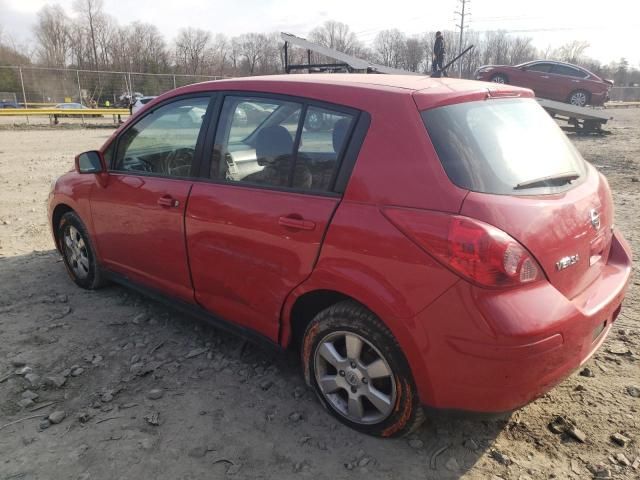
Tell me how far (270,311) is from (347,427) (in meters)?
0.75

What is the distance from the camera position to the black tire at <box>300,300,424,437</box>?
2416mm

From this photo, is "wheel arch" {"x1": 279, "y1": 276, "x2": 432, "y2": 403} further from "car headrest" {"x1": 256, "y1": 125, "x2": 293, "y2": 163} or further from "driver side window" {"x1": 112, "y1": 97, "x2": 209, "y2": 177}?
"driver side window" {"x1": 112, "y1": 97, "x2": 209, "y2": 177}

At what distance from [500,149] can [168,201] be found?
205 cm

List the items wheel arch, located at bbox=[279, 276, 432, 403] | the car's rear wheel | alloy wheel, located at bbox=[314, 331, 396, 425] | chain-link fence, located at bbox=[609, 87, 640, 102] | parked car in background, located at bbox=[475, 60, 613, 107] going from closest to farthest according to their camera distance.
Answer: wheel arch, located at bbox=[279, 276, 432, 403] → alloy wheel, located at bbox=[314, 331, 396, 425] → parked car in background, located at bbox=[475, 60, 613, 107] → the car's rear wheel → chain-link fence, located at bbox=[609, 87, 640, 102]

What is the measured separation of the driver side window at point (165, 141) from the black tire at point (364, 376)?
1385 mm

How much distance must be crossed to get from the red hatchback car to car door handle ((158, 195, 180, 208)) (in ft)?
0.07

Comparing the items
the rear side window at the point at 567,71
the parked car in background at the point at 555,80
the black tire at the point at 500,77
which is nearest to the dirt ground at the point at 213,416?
the black tire at the point at 500,77

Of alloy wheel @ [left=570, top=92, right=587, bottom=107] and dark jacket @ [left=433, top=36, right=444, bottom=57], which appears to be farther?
alloy wheel @ [left=570, top=92, right=587, bottom=107]

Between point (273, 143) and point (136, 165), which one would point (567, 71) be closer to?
point (136, 165)

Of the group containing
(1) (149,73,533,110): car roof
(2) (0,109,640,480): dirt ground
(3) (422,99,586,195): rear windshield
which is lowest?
(2) (0,109,640,480): dirt ground

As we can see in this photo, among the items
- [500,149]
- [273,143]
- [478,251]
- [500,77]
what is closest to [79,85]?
[500,77]

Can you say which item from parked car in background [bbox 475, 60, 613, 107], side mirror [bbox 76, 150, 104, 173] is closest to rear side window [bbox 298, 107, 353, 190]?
side mirror [bbox 76, 150, 104, 173]

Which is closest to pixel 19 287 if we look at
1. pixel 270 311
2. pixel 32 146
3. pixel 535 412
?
pixel 270 311

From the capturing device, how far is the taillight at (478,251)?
2.08 meters
